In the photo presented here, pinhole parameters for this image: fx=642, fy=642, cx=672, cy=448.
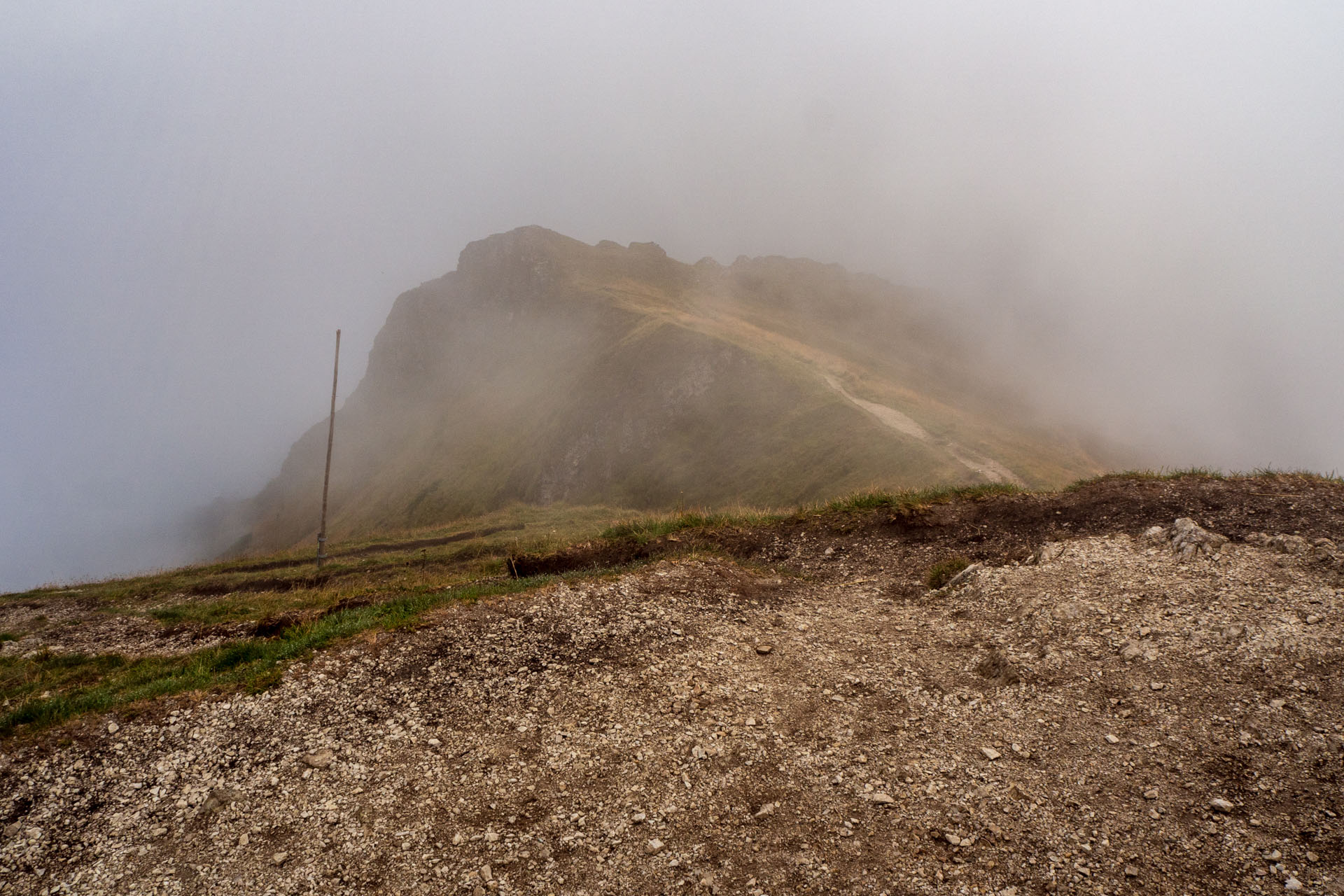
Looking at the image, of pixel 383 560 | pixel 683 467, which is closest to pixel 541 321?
pixel 683 467

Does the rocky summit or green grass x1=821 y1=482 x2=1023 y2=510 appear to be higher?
green grass x1=821 y1=482 x2=1023 y2=510

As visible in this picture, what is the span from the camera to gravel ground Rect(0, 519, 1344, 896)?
316 inches

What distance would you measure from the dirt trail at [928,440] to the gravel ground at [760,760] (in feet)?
77.3

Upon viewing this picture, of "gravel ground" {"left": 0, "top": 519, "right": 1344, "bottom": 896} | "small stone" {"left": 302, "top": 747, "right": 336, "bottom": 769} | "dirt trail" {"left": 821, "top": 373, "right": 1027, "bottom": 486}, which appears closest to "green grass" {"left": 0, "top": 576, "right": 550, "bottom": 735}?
"gravel ground" {"left": 0, "top": 519, "right": 1344, "bottom": 896}

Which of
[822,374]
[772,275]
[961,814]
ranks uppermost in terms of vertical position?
[772,275]

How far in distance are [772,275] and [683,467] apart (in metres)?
68.5

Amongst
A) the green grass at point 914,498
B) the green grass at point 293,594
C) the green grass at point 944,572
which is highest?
the green grass at point 914,498

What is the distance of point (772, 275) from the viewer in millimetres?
122562

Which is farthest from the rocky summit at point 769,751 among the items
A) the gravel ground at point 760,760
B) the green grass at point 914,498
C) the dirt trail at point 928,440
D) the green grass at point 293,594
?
the dirt trail at point 928,440

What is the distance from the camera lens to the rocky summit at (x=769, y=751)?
8.07 metres

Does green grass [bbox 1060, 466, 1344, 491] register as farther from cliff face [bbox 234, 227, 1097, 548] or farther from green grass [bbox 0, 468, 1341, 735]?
cliff face [bbox 234, 227, 1097, 548]

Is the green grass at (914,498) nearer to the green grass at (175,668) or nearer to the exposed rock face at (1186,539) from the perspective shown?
the exposed rock face at (1186,539)

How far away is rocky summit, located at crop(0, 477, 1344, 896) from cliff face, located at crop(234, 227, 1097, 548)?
98.4ft

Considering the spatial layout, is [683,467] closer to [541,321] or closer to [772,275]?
[541,321]
